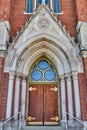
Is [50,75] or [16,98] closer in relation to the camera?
[16,98]

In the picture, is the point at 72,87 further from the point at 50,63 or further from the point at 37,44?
the point at 37,44

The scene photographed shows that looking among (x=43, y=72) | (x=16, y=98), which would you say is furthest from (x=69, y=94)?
(x=16, y=98)

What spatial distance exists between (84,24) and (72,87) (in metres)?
3.12

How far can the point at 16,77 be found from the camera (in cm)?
832

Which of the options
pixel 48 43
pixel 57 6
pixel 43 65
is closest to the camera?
pixel 48 43

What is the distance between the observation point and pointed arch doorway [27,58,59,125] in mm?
8305

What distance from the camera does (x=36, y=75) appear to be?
906cm

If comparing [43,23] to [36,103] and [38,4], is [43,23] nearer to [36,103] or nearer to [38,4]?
[38,4]

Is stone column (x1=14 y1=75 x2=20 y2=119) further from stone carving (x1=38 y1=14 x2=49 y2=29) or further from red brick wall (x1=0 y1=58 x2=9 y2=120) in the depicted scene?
stone carving (x1=38 y1=14 x2=49 y2=29)

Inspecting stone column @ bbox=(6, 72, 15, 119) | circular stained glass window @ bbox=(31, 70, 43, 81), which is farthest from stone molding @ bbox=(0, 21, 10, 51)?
circular stained glass window @ bbox=(31, 70, 43, 81)

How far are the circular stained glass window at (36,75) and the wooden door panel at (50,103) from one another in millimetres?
569

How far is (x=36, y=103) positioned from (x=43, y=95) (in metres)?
0.50

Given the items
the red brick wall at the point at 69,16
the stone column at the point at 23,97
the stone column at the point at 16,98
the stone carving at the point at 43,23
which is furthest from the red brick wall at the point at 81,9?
the stone column at the point at 16,98

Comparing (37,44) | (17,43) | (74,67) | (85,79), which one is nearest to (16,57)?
(17,43)
